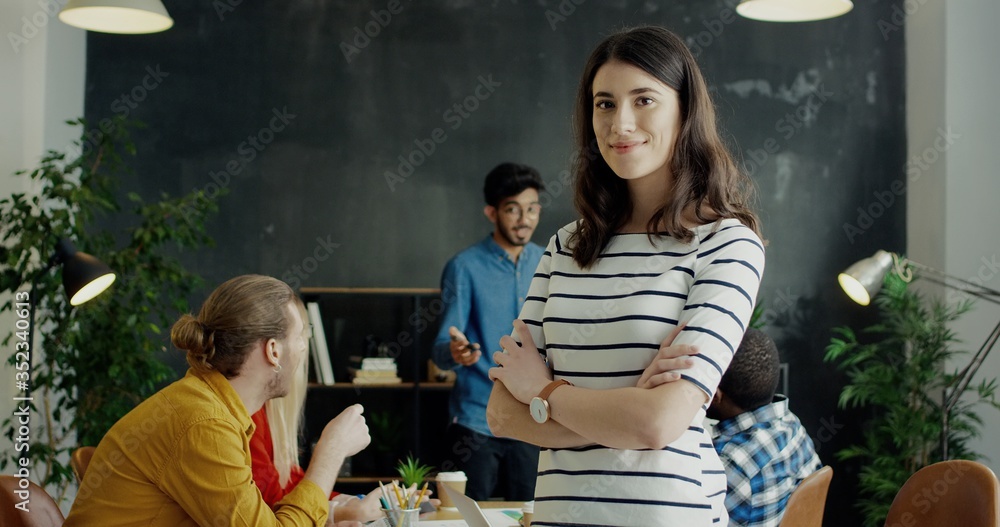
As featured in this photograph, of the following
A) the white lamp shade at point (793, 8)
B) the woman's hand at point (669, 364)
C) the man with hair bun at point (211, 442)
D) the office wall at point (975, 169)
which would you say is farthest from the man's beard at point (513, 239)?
the woman's hand at point (669, 364)

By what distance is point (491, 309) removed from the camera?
4371mm

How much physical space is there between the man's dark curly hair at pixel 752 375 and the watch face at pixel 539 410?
2.96 ft

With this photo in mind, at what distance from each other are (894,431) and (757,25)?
248 cm

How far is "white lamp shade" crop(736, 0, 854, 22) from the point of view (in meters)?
3.73

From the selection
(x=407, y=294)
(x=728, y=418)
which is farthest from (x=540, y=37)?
(x=728, y=418)

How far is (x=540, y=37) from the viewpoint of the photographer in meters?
5.58

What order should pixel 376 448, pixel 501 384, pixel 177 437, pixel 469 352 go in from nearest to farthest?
pixel 501 384, pixel 177 437, pixel 469 352, pixel 376 448

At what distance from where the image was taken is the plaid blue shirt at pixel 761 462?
2.15 metres

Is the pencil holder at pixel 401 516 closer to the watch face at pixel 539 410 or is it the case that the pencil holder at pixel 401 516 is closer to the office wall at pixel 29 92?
the watch face at pixel 539 410

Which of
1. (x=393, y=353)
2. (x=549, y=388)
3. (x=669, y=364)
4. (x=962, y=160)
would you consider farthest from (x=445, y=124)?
(x=669, y=364)

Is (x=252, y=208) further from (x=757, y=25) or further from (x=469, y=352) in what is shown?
(x=757, y=25)

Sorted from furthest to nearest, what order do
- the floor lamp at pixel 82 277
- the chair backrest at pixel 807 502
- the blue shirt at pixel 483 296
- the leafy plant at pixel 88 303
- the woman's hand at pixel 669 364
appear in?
1. the blue shirt at pixel 483 296
2. the leafy plant at pixel 88 303
3. the floor lamp at pixel 82 277
4. the chair backrest at pixel 807 502
5. the woman's hand at pixel 669 364

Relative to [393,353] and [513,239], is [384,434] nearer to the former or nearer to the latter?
[393,353]

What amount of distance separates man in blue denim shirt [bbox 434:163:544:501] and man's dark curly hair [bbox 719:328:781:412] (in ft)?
5.91
